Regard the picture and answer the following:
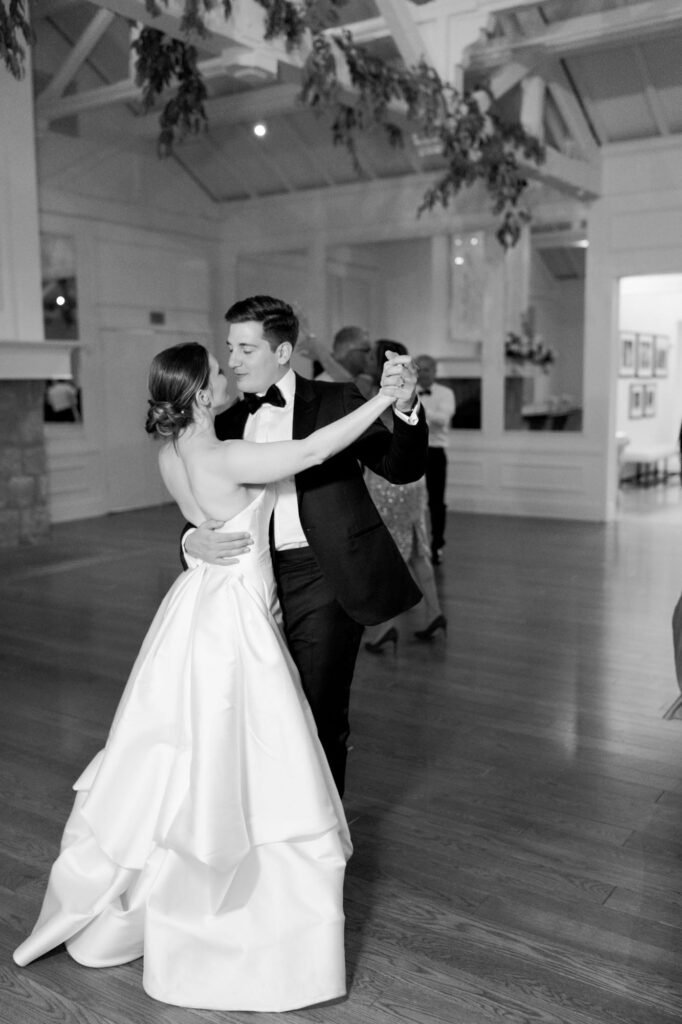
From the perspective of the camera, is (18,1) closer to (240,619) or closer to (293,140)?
(240,619)

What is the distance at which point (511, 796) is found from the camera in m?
3.12

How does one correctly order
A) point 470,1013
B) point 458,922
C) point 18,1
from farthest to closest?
point 18,1 < point 458,922 < point 470,1013

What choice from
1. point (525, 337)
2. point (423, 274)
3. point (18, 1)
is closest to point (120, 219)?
point (423, 274)

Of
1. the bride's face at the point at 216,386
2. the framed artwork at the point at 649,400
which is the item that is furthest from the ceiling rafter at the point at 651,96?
the bride's face at the point at 216,386

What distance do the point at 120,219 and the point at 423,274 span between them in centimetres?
352

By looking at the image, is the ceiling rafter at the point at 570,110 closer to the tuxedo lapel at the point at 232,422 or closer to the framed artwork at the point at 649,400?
the framed artwork at the point at 649,400

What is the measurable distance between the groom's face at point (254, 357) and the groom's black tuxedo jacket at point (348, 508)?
0.12 metres

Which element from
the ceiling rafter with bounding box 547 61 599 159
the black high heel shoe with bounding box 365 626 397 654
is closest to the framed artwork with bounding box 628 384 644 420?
the ceiling rafter with bounding box 547 61 599 159

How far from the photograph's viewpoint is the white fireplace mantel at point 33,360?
743 cm

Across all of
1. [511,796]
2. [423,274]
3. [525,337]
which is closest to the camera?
[511,796]

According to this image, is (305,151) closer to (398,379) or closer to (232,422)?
(232,422)

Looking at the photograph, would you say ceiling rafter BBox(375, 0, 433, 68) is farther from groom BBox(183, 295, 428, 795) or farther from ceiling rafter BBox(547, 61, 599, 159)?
groom BBox(183, 295, 428, 795)

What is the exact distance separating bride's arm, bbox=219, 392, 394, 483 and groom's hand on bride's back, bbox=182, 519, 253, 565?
0.15m

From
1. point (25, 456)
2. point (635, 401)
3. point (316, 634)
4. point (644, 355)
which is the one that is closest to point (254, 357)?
point (316, 634)
